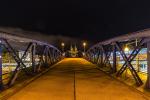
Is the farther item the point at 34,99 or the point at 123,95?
the point at 123,95

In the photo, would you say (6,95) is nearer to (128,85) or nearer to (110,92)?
(110,92)

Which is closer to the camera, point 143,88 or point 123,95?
point 123,95

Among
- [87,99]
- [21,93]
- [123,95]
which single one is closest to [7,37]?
[21,93]

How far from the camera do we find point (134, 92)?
849cm

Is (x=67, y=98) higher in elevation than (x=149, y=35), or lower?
lower

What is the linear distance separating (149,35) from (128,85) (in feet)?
7.99

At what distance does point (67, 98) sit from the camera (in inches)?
289

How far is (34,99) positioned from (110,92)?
2.47m

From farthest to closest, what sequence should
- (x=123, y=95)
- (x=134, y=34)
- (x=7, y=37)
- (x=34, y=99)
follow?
(x=134, y=34)
(x=7, y=37)
(x=123, y=95)
(x=34, y=99)

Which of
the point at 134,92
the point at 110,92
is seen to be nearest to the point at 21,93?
the point at 110,92

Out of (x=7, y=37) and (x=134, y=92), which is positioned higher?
(x=7, y=37)

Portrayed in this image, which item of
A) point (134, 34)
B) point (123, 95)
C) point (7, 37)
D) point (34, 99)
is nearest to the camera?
point (34, 99)

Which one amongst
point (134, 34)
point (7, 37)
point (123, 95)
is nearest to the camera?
point (123, 95)

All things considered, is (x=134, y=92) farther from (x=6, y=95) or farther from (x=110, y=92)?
(x=6, y=95)
